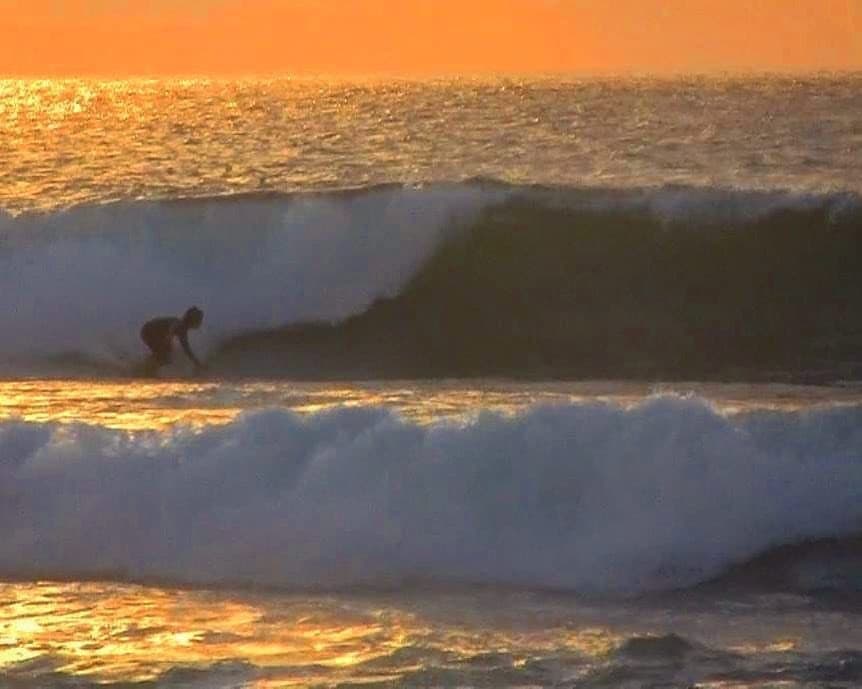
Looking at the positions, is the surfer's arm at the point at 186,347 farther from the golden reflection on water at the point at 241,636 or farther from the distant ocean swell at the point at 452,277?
the golden reflection on water at the point at 241,636

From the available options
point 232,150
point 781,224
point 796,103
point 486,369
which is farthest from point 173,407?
point 796,103

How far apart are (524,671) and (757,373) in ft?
30.1

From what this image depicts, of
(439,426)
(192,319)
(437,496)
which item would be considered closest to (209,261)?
(192,319)

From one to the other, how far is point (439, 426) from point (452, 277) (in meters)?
8.65

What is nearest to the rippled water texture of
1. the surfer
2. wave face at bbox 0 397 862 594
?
the surfer

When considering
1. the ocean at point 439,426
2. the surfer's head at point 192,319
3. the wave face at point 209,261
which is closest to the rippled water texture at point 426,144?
the ocean at point 439,426

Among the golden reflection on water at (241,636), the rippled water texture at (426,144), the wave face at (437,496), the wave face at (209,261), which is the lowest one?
the golden reflection on water at (241,636)

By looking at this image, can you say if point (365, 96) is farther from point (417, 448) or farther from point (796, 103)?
point (417, 448)

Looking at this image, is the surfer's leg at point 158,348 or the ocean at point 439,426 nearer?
the ocean at point 439,426

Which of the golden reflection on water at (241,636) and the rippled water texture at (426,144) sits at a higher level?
the rippled water texture at (426,144)

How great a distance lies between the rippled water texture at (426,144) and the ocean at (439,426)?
1.08 feet

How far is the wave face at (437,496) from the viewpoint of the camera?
A: 33.5 feet

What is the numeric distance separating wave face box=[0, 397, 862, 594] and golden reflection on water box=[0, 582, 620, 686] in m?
0.84

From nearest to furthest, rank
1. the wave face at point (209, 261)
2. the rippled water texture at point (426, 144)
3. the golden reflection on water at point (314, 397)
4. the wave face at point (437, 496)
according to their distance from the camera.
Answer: the wave face at point (437, 496), the golden reflection on water at point (314, 397), the wave face at point (209, 261), the rippled water texture at point (426, 144)
